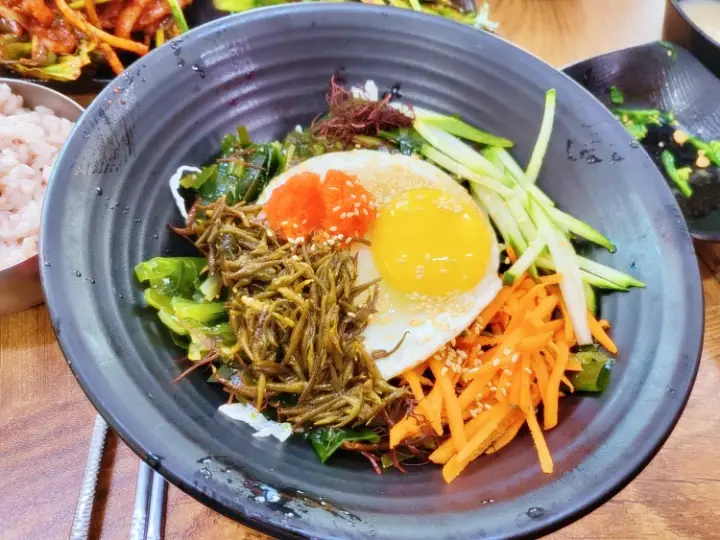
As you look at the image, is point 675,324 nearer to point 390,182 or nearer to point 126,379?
point 390,182

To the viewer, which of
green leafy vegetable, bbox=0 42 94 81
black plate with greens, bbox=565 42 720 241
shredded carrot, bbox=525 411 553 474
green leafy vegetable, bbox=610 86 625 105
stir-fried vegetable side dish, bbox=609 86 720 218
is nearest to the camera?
shredded carrot, bbox=525 411 553 474

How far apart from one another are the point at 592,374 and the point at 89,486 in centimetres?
150

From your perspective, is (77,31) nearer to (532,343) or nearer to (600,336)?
(532,343)

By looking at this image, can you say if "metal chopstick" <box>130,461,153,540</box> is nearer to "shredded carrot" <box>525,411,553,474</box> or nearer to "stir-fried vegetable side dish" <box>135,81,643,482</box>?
"stir-fried vegetable side dish" <box>135,81,643,482</box>

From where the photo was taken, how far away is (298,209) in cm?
178

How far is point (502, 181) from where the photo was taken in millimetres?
2029

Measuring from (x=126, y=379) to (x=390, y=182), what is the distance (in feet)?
3.58

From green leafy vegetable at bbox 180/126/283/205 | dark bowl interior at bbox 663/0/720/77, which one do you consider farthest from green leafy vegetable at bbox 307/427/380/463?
dark bowl interior at bbox 663/0/720/77

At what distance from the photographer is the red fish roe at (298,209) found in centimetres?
178

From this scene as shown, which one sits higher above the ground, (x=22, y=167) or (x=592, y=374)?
(x=22, y=167)

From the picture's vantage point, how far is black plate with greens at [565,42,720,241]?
2.63m

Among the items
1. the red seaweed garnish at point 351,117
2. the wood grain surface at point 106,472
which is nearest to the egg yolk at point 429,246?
the red seaweed garnish at point 351,117

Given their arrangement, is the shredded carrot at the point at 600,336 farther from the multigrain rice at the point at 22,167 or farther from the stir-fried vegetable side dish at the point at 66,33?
the stir-fried vegetable side dish at the point at 66,33

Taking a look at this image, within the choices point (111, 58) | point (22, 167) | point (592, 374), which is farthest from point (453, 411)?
point (111, 58)
